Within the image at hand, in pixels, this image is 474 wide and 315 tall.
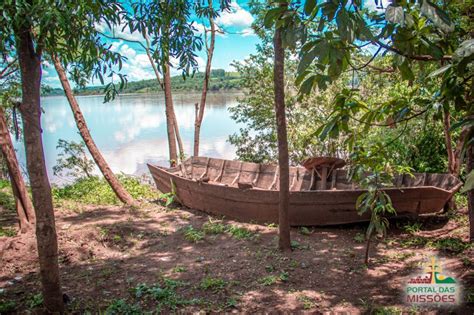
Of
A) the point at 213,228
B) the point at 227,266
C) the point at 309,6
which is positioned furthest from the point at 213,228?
Result: the point at 309,6

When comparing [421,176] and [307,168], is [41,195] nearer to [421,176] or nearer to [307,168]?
[307,168]

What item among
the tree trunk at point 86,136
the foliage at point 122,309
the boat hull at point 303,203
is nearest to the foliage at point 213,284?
the foliage at point 122,309

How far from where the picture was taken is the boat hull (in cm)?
466

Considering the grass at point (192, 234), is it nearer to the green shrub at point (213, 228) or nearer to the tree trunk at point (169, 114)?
the green shrub at point (213, 228)

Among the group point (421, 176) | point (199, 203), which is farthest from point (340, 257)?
point (199, 203)

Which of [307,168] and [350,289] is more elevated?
[307,168]

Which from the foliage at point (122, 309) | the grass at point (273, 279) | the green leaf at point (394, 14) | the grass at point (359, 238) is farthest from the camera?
the grass at point (359, 238)

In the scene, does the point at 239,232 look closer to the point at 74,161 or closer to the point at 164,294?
the point at 164,294

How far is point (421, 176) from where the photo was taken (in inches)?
197

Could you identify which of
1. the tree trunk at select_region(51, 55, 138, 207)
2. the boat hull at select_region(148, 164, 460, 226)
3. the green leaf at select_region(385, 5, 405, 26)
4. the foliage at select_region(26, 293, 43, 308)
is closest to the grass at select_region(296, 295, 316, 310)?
the boat hull at select_region(148, 164, 460, 226)

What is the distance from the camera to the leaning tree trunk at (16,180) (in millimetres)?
4727

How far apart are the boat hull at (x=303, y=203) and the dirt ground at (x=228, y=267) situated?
204 mm

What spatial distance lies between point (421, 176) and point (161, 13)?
4.16 meters

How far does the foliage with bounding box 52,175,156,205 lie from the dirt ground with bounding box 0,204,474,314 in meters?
1.51
